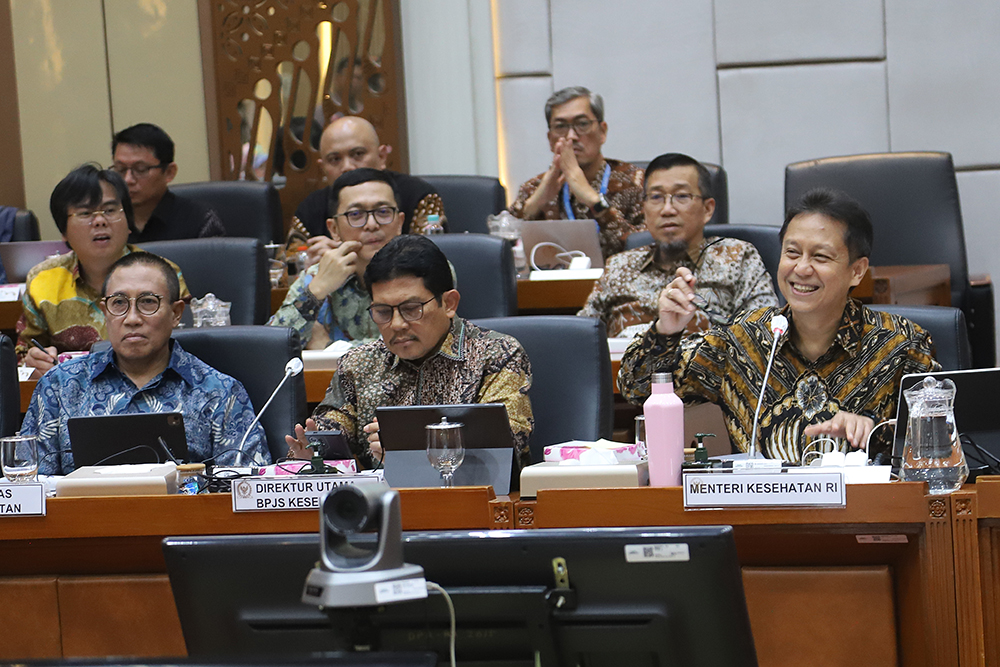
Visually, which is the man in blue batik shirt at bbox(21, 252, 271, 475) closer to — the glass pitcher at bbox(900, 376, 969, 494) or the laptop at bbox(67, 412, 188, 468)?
the laptop at bbox(67, 412, 188, 468)

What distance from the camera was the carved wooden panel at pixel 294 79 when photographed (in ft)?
17.0

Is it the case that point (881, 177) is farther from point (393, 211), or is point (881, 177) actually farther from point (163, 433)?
point (163, 433)

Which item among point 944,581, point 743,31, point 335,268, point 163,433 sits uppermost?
point 743,31

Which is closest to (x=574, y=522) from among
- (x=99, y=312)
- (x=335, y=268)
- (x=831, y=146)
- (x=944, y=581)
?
(x=944, y=581)

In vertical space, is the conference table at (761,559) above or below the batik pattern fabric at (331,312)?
below

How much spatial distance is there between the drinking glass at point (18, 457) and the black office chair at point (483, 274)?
1292 mm

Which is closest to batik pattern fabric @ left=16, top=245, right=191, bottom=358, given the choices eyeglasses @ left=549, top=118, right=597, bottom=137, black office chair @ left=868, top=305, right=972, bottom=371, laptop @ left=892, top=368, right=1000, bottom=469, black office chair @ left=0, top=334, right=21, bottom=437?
black office chair @ left=0, top=334, right=21, bottom=437

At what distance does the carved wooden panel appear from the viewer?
5.18 meters

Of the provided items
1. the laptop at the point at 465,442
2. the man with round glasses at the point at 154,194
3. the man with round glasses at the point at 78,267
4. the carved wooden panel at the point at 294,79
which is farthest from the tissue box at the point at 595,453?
the carved wooden panel at the point at 294,79

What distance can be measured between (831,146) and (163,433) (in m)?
3.46

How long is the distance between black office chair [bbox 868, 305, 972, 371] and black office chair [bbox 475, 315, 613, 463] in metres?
0.54

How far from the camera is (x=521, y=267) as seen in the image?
3.95m

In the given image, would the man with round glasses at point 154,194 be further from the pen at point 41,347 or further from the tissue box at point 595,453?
the tissue box at point 595,453

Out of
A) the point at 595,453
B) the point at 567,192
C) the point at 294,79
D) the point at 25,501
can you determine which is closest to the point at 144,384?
the point at 25,501
